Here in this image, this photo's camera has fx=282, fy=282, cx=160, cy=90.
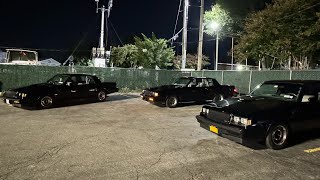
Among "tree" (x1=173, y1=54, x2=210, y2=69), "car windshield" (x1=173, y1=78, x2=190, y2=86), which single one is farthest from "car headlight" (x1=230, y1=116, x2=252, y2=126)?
"tree" (x1=173, y1=54, x2=210, y2=69)

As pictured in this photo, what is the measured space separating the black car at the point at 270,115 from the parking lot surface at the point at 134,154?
339 millimetres

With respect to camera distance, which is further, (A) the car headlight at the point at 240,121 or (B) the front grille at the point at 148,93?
(B) the front grille at the point at 148,93

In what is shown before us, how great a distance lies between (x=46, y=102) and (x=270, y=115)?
8759mm

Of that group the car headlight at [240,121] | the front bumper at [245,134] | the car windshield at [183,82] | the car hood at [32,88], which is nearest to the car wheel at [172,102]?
the car windshield at [183,82]

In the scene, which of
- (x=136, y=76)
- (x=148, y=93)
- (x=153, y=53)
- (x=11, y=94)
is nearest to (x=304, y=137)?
(x=148, y=93)

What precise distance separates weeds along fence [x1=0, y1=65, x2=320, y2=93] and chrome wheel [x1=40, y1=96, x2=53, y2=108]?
7115mm

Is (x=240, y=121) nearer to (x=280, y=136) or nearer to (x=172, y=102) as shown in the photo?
(x=280, y=136)

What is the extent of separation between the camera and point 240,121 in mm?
5715

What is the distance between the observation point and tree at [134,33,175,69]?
32875 millimetres

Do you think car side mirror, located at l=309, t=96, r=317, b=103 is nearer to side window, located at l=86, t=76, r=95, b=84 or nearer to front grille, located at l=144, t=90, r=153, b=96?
front grille, located at l=144, t=90, r=153, b=96

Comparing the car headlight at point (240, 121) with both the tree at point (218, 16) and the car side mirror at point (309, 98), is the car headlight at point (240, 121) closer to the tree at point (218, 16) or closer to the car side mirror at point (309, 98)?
the car side mirror at point (309, 98)

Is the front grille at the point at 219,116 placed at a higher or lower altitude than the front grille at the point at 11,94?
lower

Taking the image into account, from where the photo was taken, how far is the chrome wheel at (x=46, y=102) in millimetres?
11077

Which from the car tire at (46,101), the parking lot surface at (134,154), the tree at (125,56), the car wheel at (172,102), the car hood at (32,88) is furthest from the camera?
the tree at (125,56)
